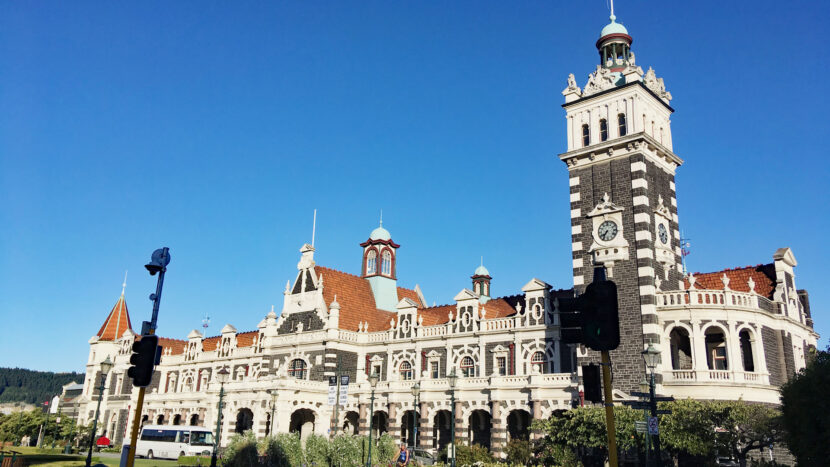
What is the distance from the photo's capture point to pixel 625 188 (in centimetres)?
4009

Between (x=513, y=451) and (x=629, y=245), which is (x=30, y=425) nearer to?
(x=513, y=451)

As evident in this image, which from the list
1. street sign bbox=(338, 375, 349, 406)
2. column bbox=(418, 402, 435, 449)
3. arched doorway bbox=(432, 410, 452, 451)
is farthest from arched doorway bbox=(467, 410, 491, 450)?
street sign bbox=(338, 375, 349, 406)

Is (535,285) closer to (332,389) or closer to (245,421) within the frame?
(332,389)

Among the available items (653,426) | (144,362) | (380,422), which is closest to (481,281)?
(380,422)

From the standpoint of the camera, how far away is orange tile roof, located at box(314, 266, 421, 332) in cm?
5434

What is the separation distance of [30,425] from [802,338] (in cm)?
6940

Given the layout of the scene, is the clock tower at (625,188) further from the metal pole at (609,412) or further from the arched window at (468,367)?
the metal pole at (609,412)

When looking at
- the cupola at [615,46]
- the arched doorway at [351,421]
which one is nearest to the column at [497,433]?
the arched doorway at [351,421]

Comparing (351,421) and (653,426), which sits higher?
(351,421)

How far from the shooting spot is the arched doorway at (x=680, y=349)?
125ft

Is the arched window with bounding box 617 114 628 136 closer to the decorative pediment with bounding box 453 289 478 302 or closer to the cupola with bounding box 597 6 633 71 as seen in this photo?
the cupola with bounding box 597 6 633 71

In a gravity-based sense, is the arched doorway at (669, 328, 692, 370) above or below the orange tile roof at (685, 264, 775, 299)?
below

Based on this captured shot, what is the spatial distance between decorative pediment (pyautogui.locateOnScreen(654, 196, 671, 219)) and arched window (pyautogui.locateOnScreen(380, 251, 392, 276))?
26937mm

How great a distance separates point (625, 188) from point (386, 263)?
26.6m
